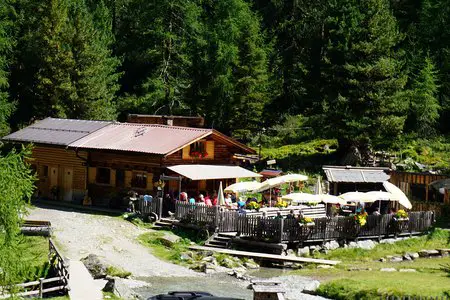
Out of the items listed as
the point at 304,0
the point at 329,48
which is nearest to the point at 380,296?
the point at 329,48

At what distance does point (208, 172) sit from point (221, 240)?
6741mm

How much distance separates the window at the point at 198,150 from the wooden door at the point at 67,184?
794cm

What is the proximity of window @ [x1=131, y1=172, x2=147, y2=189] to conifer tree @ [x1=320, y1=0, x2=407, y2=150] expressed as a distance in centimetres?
1623

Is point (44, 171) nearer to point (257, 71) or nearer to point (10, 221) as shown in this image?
point (257, 71)

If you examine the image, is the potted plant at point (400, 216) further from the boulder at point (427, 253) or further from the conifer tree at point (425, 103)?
the conifer tree at point (425, 103)

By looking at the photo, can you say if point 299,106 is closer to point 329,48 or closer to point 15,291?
point 329,48

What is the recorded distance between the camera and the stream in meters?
26.1

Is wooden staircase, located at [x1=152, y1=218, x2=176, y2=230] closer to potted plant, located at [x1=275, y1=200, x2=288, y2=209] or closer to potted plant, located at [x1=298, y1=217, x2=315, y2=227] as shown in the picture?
potted plant, located at [x1=275, y1=200, x2=288, y2=209]

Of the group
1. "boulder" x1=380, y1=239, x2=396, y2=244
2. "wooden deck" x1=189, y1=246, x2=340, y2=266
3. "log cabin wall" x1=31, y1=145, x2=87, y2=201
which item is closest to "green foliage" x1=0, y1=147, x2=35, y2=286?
"wooden deck" x1=189, y1=246, x2=340, y2=266

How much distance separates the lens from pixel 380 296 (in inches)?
953

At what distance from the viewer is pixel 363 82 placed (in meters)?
51.0

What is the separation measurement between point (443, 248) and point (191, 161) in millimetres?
14622

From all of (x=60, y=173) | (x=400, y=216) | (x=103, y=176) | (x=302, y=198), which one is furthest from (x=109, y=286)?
(x=60, y=173)

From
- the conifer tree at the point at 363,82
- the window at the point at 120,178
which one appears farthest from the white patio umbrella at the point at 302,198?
the conifer tree at the point at 363,82
